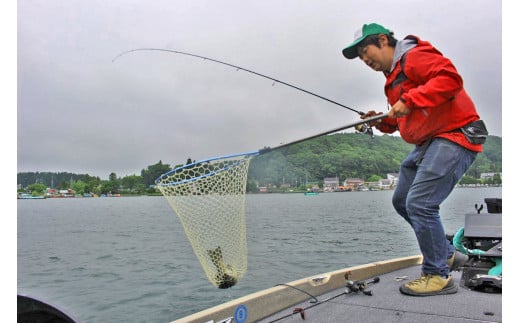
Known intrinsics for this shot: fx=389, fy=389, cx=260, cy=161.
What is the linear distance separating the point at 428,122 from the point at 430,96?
269mm

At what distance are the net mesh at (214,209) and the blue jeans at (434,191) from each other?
1.08 meters

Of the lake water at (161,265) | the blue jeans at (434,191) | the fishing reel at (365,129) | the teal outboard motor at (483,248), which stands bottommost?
the lake water at (161,265)

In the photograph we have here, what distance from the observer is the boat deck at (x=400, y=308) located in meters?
1.95

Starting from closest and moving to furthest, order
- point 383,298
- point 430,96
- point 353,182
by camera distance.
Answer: point 430,96
point 383,298
point 353,182

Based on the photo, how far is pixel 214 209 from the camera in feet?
9.75

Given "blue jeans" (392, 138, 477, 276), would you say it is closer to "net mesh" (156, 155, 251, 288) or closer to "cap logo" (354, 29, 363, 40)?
"cap logo" (354, 29, 363, 40)

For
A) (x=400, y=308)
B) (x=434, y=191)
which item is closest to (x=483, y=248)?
(x=434, y=191)

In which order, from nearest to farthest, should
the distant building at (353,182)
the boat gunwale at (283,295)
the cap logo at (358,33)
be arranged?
1. the boat gunwale at (283,295)
2. the cap logo at (358,33)
3. the distant building at (353,182)

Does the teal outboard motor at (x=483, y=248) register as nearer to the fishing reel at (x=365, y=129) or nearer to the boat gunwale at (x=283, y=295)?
the boat gunwale at (x=283, y=295)

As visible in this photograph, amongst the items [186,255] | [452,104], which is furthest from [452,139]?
[186,255]

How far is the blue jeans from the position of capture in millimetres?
2148

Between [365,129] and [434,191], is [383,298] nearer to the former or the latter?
[434,191]

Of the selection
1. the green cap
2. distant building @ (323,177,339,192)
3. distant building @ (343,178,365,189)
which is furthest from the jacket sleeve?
distant building @ (343,178,365,189)

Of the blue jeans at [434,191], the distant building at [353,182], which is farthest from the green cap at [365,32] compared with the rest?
the distant building at [353,182]
